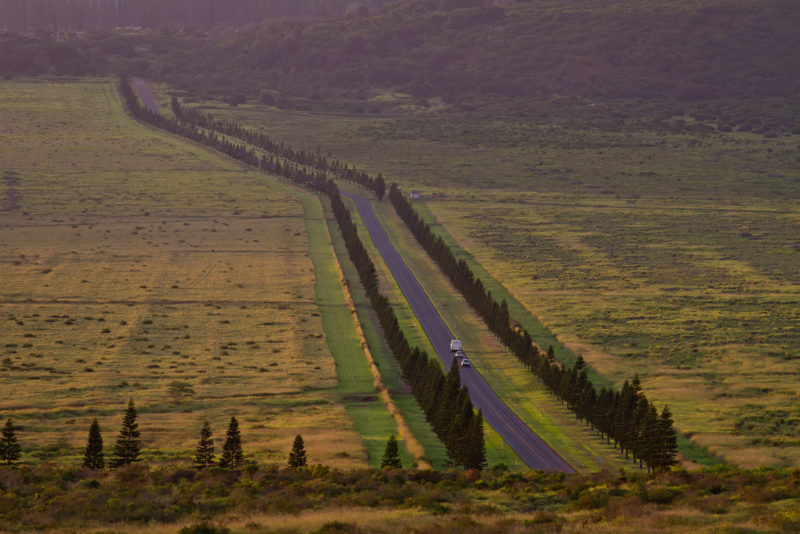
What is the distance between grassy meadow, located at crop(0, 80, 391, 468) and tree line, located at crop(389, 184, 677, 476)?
50.6ft

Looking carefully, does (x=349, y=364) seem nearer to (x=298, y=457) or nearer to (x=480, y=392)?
(x=480, y=392)

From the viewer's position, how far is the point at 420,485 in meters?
45.8

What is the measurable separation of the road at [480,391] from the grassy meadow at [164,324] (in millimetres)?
8860

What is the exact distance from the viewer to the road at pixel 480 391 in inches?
2581

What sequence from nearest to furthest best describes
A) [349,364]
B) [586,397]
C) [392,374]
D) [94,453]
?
[94,453], [586,397], [392,374], [349,364]

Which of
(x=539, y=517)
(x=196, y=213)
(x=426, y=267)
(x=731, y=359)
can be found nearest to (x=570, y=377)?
(x=731, y=359)

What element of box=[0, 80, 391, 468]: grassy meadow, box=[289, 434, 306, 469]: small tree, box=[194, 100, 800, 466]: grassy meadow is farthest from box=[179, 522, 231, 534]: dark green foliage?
box=[194, 100, 800, 466]: grassy meadow

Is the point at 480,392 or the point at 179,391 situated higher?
the point at 179,391

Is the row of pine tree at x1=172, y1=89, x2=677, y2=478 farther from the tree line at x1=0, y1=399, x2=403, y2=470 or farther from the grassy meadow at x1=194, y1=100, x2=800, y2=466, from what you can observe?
the tree line at x1=0, y1=399, x2=403, y2=470

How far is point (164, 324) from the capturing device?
96.3 m

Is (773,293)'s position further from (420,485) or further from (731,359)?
(420,485)

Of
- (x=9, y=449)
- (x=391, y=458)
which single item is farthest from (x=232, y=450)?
(x=9, y=449)

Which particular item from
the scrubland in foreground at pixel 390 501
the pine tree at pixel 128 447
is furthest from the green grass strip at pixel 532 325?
the pine tree at pixel 128 447

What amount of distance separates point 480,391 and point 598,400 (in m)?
13.0
